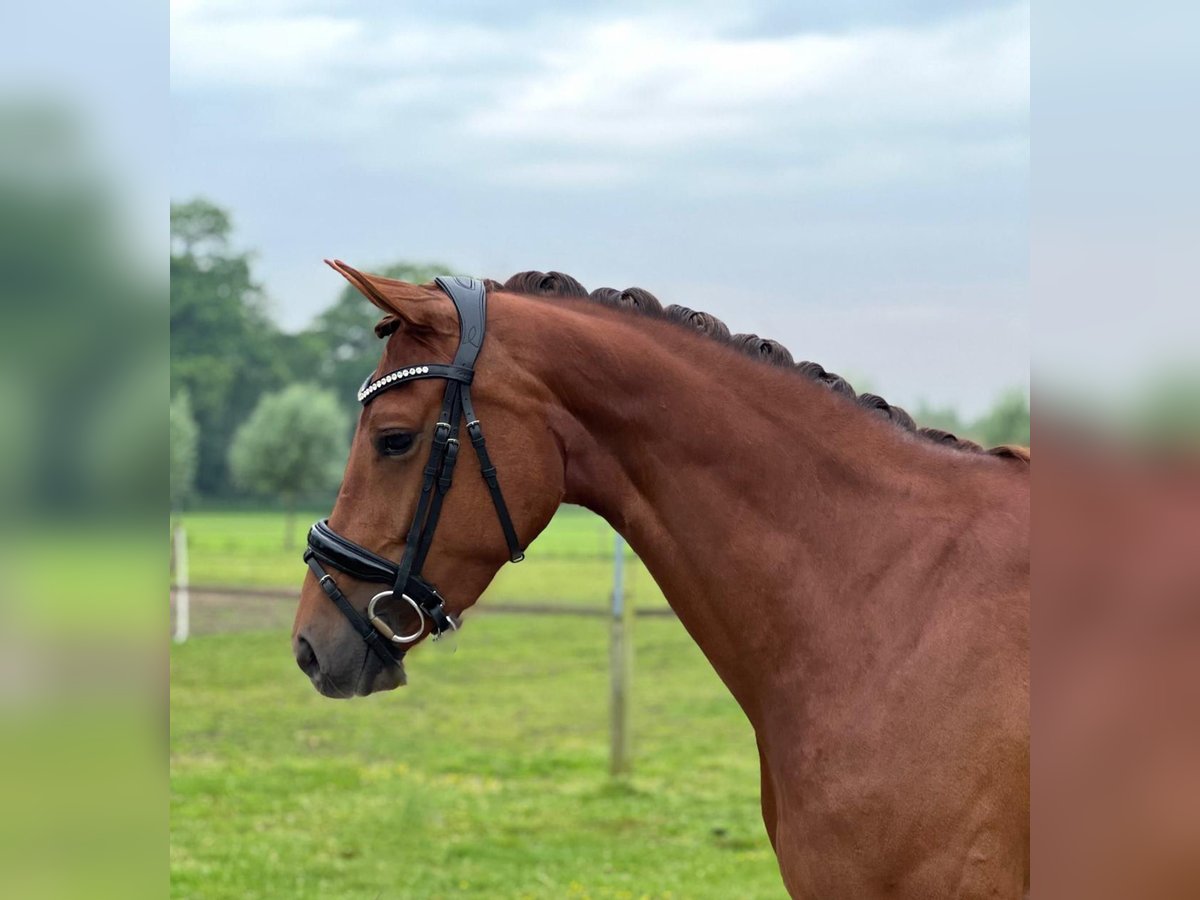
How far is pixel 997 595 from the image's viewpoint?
8.60ft

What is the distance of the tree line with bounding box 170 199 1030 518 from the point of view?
89.8 feet

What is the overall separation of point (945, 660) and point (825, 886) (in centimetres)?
61

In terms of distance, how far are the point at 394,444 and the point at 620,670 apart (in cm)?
611

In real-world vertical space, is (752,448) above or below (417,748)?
above

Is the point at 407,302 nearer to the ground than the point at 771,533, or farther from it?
farther from it

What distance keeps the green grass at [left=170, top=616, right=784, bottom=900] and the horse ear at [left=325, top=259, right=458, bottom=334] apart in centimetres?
444

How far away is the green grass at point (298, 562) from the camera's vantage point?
69.3 ft

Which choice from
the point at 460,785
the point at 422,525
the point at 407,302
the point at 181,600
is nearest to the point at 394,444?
the point at 422,525

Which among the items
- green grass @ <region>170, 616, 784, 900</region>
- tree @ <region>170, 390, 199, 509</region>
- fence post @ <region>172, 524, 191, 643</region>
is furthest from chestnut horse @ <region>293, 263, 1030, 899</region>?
tree @ <region>170, 390, 199, 509</region>

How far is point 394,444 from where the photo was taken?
2.74 m

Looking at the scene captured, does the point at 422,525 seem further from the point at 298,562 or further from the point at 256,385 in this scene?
the point at 256,385
